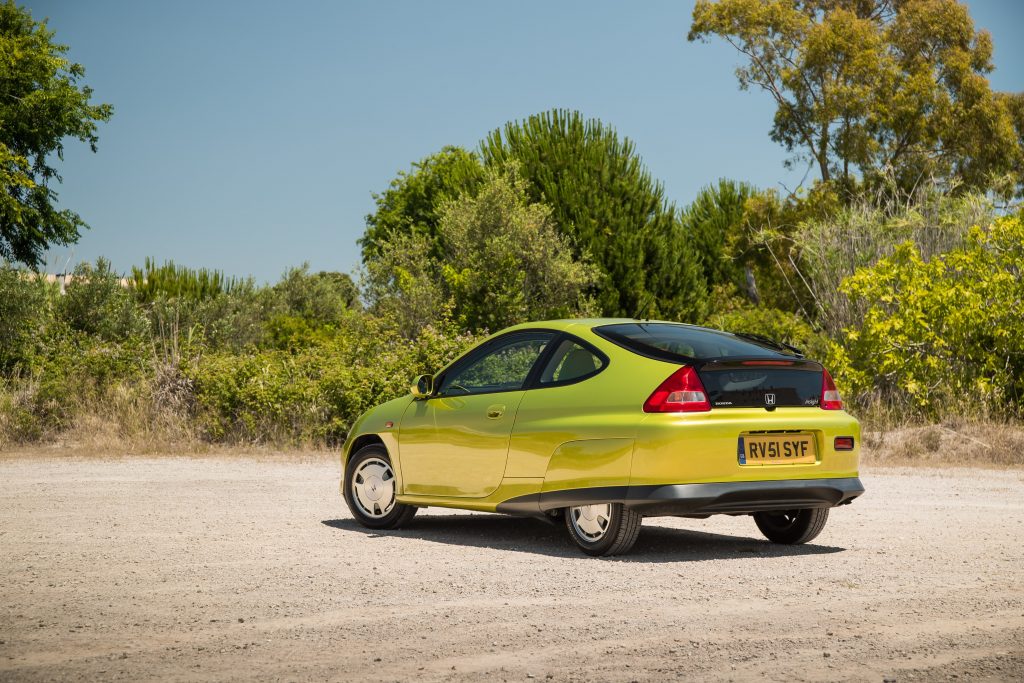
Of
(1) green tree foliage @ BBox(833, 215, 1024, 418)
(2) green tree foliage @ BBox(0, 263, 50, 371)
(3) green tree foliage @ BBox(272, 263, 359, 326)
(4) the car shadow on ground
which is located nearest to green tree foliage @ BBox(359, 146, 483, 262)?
(3) green tree foliage @ BBox(272, 263, 359, 326)

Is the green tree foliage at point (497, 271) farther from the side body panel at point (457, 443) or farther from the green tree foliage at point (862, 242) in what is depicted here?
the side body panel at point (457, 443)

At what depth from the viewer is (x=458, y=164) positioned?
153 feet

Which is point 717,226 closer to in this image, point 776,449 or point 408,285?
point 408,285

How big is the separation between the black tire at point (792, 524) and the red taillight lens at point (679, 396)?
156 cm

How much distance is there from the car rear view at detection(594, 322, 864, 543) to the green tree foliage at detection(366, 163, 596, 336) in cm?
2106

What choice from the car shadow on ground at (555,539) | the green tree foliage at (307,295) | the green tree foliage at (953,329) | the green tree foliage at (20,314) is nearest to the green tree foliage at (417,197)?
the green tree foliage at (307,295)

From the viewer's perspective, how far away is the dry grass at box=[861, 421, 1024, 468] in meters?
15.9

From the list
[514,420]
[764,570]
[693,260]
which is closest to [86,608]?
[514,420]

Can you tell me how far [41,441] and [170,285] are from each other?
3992 cm

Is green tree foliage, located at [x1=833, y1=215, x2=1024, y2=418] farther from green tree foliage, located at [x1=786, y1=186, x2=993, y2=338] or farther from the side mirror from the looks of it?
the side mirror

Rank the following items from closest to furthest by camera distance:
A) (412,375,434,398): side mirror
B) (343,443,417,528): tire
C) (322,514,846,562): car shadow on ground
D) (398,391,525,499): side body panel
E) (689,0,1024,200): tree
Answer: (322,514,846,562): car shadow on ground, (398,391,525,499): side body panel, (412,375,434,398): side mirror, (343,443,417,528): tire, (689,0,1024,200): tree

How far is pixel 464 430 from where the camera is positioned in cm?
850

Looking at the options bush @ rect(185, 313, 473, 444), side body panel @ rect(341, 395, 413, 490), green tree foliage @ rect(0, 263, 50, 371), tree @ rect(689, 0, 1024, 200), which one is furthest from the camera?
tree @ rect(689, 0, 1024, 200)

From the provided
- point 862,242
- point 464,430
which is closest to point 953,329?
point 862,242
